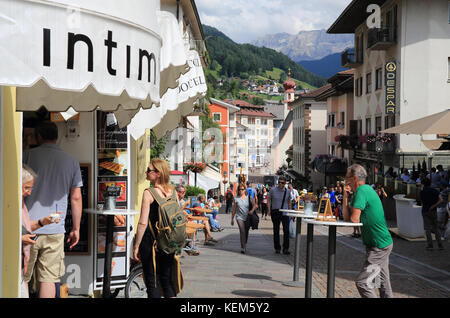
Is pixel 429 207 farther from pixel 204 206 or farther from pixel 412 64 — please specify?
pixel 412 64

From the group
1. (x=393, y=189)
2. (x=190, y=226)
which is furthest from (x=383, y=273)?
(x=393, y=189)

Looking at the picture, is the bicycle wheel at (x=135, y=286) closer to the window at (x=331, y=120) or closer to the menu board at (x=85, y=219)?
the menu board at (x=85, y=219)

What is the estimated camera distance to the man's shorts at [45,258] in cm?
534

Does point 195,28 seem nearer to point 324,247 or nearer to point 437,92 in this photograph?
point 437,92

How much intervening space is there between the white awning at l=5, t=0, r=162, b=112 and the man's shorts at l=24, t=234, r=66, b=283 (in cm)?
120

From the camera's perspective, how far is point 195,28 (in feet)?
125

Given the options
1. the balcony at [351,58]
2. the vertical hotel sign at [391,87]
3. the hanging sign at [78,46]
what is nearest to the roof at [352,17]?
the balcony at [351,58]

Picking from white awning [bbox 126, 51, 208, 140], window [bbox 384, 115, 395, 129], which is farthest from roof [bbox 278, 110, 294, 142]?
white awning [bbox 126, 51, 208, 140]

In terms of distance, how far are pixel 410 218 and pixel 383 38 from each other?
59.9 feet

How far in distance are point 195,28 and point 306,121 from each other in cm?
3539

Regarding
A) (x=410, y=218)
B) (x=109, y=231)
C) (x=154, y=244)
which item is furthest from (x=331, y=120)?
(x=154, y=244)

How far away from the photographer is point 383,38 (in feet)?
109

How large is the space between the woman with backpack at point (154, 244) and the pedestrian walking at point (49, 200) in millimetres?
742

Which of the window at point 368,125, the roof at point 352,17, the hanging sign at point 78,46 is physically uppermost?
the roof at point 352,17
